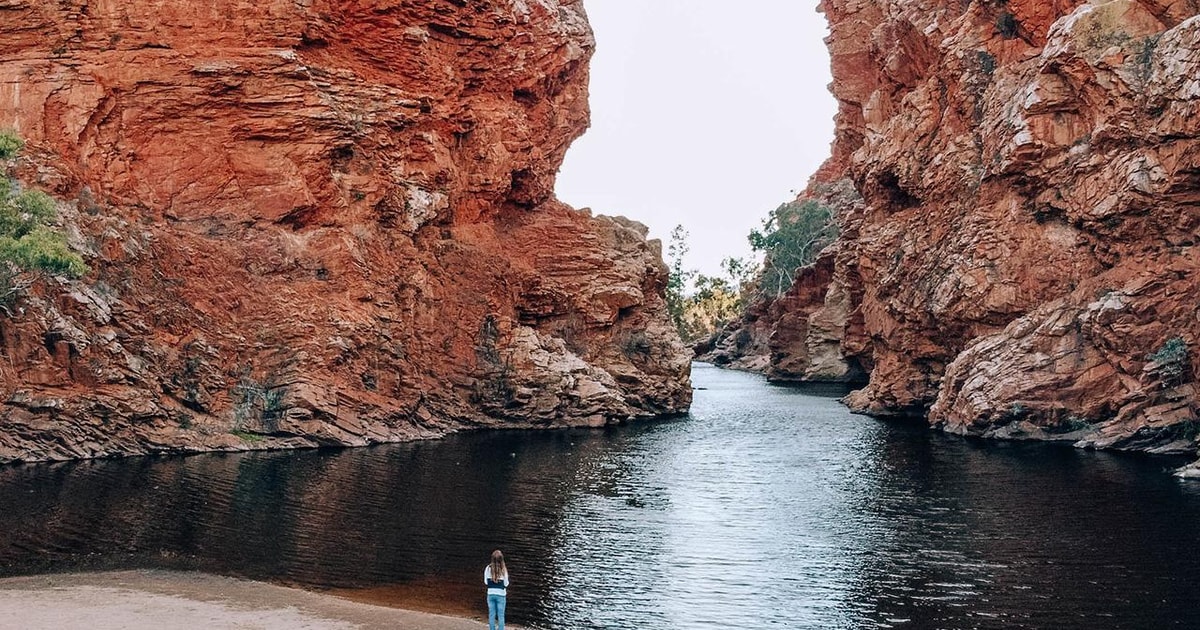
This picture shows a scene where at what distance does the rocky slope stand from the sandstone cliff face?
58.6 ft

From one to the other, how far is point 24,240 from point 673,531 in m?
25.7

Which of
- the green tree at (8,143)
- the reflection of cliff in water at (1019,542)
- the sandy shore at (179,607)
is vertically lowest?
the sandy shore at (179,607)

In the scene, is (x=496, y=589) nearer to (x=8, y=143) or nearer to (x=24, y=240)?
(x=24, y=240)

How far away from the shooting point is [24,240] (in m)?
40.3

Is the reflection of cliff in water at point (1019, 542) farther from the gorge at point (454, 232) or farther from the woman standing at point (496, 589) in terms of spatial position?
the gorge at point (454, 232)

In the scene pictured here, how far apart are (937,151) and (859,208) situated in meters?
14.9

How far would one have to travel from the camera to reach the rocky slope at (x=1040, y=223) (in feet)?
156

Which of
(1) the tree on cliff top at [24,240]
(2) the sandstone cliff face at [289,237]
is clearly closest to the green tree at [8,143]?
(1) the tree on cliff top at [24,240]

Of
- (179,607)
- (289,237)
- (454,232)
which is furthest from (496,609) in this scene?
(454,232)

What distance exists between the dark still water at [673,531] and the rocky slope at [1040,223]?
414 cm

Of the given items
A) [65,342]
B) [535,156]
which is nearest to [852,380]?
[535,156]

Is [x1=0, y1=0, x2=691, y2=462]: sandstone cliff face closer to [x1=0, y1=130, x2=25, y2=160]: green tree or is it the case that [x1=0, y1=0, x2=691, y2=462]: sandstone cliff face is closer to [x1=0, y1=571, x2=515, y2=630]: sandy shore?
[x1=0, y1=130, x2=25, y2=160]: green tree

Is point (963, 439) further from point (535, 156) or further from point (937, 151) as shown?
point (535, 156)

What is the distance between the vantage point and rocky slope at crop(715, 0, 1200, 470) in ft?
156
